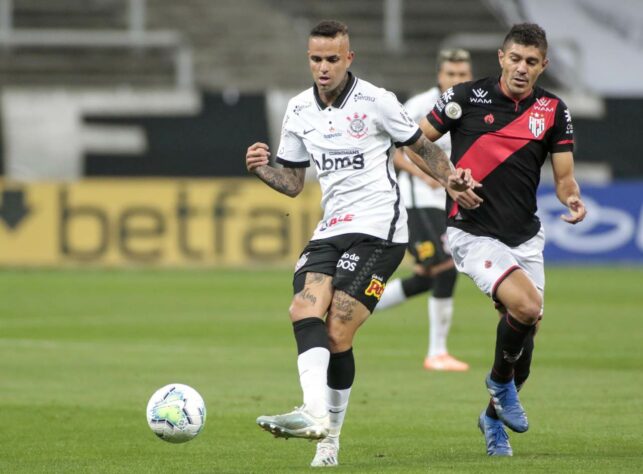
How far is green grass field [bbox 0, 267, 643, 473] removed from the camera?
764 cm

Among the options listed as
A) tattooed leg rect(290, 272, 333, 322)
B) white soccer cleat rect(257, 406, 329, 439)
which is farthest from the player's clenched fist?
white soccer cleat rect(257, 406, 329, 439)

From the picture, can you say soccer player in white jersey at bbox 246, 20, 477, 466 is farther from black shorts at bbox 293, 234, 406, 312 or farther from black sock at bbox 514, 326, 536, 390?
black sock at bbox 514, 326, 536, 390

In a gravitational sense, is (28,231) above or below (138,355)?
below

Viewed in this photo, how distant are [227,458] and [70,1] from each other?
21019 millimetres

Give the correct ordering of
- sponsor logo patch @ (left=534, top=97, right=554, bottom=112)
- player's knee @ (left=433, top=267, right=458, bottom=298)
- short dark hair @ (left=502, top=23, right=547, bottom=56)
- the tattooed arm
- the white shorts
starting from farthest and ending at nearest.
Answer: player's knee @ (left=433, top=267, right=458, bottom=298) → sponsor logo patch @ (left=534, top=97, right=554, bottom=112) → short dark hair @ (left=502, top=23, right=547, bottom=56) → the white shorts → the tattooed arm


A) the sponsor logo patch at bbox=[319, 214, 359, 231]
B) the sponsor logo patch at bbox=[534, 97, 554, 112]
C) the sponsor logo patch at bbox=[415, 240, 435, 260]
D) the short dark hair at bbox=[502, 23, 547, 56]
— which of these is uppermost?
the short dark hair at bbox=[502, 23, 547, 56]

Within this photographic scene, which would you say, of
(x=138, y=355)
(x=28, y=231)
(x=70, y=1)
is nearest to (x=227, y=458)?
(x=138, y=355)

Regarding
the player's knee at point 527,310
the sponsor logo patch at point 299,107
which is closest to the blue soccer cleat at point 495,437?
the player's knee at point 527,310

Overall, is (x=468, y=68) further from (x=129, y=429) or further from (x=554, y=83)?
(x=554, y=83)

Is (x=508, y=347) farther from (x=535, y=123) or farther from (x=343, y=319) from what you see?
(x=535, y=123)

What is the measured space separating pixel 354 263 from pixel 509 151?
1216mm

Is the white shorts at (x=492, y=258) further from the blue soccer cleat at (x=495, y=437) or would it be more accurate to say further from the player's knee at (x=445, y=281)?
the player's knee at (x=445, y=281)

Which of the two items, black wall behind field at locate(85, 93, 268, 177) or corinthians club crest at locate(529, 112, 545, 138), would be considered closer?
corinthians club crest at locate(529, 112, 545, 138)

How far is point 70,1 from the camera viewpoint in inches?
1080
